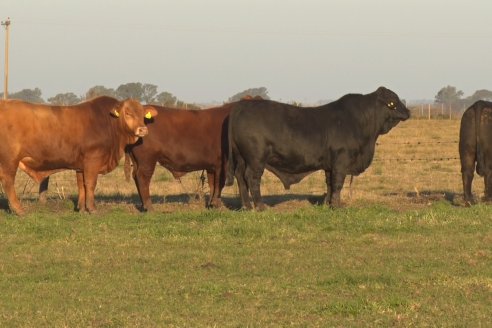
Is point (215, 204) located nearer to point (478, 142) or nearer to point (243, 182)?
point (243, 182)

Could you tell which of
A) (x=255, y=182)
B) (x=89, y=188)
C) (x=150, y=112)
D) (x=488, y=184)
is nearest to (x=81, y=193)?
(x=89, y=188)

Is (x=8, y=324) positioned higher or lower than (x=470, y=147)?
lower

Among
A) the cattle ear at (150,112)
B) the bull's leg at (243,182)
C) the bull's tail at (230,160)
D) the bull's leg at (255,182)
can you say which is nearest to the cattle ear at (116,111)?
the cattle ear at (150,112)

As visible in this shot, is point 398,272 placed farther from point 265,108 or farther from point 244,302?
point 265,108

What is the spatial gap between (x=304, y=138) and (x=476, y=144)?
2.86 meters

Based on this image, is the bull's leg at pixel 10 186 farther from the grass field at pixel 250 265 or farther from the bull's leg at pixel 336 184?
the bull's leg at pixel 336 184

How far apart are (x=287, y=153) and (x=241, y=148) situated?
71 centimetres

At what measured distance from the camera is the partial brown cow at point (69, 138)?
13633 mm

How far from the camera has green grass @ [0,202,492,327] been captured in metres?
7.55

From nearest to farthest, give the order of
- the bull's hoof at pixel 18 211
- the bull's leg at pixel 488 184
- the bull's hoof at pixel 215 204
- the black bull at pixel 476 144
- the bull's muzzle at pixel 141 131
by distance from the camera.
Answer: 1. the bull's hoof at pixel 18 211
2. the bull's muzzle at pixel 141 131
3. the black bull at pixel 476 144
4. the bull's leg at pixel 488 184
5. the bull's hoof at pixel 215 204

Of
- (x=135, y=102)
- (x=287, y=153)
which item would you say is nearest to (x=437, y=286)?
(x=287, y=153)

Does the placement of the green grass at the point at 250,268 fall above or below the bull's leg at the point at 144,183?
below

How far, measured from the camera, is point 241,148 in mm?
14172

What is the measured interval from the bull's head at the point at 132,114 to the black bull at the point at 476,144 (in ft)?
16.5
